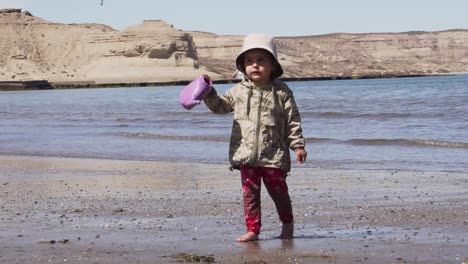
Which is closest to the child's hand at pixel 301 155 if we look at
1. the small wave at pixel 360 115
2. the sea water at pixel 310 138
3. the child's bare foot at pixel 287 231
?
the child's bare foot at pixel 287 231

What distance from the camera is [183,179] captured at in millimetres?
10047

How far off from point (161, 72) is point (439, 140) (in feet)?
319

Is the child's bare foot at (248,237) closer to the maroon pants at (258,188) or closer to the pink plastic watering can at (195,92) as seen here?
the maroon pants at (258,188)

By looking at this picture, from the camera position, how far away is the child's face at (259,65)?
19.2 ft

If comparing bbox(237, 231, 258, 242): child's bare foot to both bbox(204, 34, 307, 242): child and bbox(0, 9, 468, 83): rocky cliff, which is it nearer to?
bbox(204, 34, 307, 242): child

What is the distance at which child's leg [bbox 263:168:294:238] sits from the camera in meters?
5.87

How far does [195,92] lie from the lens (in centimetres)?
566

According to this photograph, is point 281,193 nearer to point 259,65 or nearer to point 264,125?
point 264,125

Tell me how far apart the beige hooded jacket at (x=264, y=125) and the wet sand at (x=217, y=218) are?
0.52 m

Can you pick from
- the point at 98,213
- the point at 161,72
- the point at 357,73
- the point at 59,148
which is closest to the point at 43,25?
the point at 161,72

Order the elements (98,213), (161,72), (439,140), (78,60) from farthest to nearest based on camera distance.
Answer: (78,60) < (161,72) < (439,140) < (98,213)

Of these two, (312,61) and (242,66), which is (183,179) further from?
(312,61)

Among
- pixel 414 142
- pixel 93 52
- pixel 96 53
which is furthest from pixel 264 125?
pixel 93 52

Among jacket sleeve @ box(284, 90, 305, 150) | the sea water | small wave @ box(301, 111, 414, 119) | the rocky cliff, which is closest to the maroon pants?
jacket sleeve @ box(284, 90, 305, 150)
